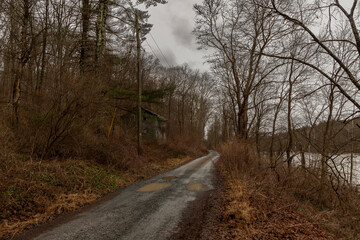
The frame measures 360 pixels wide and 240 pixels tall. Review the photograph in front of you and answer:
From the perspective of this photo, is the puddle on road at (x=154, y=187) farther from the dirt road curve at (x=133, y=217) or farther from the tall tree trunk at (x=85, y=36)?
the tall tree trunk at (x=85, y=36)

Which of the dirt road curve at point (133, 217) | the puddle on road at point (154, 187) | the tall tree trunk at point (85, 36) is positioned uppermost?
the tall tree trunk at point (85, 36)

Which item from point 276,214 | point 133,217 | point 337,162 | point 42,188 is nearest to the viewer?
point 133,217

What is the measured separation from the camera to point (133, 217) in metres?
4.68

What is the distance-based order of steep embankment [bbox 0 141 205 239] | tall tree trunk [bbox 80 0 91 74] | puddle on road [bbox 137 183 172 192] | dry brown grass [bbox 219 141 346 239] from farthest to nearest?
1. tall tree trunk [bbox 80 0 91 74]
2. puddle on road [bbox 137 183 172 192]
3. steep embankment [bbox 0 141 205 239]
4. dry brown grass [bbox 219 141 346 239]

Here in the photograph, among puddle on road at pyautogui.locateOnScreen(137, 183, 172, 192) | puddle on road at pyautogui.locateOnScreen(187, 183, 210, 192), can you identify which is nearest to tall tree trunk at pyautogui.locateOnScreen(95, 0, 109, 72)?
puddle on road at pyautogui.locateOnScreen(137, 183, 172, 192)

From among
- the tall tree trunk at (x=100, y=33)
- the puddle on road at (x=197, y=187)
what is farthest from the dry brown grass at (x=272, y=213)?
the tall tree trunk at (x=100, y=33)

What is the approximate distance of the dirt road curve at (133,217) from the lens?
3.83m

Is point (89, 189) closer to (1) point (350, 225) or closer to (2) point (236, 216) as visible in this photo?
(2) point (236, 216)

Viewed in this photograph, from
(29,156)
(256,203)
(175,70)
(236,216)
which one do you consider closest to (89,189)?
(29,156)

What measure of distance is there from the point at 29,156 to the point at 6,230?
316cm

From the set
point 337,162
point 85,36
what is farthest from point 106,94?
point 337,162

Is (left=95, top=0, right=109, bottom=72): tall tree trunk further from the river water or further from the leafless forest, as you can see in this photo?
the river water

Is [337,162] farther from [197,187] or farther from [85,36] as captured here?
[85,36]

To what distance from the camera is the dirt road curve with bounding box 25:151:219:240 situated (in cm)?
383
